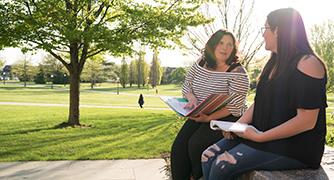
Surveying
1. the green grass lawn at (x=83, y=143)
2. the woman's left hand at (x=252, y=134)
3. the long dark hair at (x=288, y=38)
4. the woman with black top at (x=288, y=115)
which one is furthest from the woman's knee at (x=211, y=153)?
the green grass lawn at (x=83, y=143)

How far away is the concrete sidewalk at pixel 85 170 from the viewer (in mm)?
5418

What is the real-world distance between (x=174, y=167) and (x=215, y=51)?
1.15 m

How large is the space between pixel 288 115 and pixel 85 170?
4070 millimetres

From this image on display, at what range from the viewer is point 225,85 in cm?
365

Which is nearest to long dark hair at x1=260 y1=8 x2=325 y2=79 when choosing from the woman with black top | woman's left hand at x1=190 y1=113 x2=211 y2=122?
the woman with black top

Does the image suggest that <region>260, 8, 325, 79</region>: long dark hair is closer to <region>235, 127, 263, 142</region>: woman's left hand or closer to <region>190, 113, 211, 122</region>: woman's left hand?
<region>235, 127, 263, 142</region>: woman's left hand

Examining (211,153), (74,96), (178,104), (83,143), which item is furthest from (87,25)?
(211,153)

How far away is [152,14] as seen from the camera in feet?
36.7

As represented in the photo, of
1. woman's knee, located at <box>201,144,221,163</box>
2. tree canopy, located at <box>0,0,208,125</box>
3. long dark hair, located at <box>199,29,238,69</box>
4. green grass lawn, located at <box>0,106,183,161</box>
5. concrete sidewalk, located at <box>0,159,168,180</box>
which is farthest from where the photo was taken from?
tree canopy, located at <box>0,0,208,125</box>

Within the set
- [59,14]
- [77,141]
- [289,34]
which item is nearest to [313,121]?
[289,34]

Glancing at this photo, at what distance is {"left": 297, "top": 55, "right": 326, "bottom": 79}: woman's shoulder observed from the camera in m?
2.28

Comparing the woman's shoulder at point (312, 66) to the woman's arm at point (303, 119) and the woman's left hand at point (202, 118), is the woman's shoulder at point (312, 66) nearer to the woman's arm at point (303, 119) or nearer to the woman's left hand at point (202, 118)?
the woman's arm at point (303, 119)

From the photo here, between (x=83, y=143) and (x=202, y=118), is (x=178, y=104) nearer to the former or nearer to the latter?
(x=202, y=118)

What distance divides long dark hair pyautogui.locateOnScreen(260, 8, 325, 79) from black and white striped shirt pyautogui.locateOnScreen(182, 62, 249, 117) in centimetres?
105
